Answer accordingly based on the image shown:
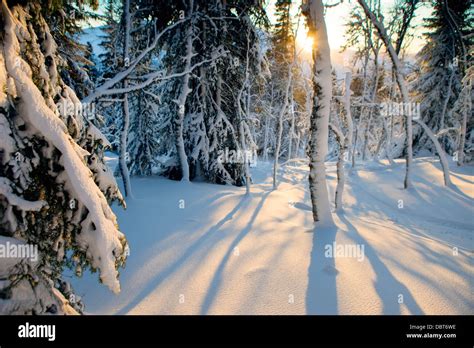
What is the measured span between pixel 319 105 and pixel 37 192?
5.38 metres

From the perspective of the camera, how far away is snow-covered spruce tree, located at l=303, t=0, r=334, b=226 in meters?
5.49

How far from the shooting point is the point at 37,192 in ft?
7.05

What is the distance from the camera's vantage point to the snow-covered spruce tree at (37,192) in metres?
1.93

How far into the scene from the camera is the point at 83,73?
24.7 feet

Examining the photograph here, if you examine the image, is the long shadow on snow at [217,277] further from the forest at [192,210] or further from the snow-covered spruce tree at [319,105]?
the snow-covered spruce tree at [319,105]

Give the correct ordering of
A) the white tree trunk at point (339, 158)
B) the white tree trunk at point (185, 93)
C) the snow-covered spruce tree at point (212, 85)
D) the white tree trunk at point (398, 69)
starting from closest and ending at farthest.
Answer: the white tree trunk at point (339, 158) < the white tree trunk at point (398, 69) < the white tree trunk at point (185, 93) < the snow-covered spruce tree at point (212, 85)

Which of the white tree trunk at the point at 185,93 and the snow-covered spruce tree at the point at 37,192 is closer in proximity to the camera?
the snow-covered spruce tree at the point at 37,192

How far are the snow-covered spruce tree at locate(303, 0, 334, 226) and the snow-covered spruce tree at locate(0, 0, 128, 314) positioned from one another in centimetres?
454

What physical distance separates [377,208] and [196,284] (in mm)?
10798

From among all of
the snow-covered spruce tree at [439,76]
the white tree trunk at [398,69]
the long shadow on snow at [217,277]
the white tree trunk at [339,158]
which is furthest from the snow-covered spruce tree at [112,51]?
the snow-covered spruce tree at [439,76]

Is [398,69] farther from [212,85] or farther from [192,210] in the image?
[192,210]

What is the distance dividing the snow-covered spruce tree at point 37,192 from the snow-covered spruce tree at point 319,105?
179 inches
